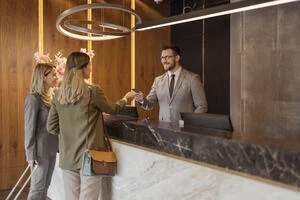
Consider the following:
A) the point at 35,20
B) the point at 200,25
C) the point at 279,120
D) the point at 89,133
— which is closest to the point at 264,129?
the point at 279,120

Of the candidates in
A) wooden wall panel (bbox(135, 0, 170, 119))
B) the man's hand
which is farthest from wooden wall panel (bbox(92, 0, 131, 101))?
the man's hand

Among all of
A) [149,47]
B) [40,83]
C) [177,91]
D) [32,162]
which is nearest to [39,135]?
[32,162]

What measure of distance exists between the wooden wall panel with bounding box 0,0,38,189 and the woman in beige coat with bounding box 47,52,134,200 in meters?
2.56

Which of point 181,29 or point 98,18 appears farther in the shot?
point 181,29

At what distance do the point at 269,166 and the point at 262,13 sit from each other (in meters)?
2.53

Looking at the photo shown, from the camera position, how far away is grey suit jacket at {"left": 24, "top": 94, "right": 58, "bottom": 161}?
326 cm

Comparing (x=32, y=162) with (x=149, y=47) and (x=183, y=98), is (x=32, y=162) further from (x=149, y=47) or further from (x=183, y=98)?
(x=149, y=47)

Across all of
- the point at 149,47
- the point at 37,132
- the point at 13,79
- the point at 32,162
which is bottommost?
the point at 32,162

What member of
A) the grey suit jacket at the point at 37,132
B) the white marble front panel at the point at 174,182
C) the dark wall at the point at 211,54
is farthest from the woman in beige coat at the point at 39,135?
the dark wall at the point at 211,54

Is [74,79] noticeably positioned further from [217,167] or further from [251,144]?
[251,144]

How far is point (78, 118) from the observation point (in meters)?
2.80

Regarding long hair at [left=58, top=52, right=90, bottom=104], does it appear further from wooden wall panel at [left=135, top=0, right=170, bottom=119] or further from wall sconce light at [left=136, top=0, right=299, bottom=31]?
wooden wall panel at [left=135, top=0, right=170, bottom=119]

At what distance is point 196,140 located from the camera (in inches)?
89.0

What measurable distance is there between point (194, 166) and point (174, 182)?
264 mm
